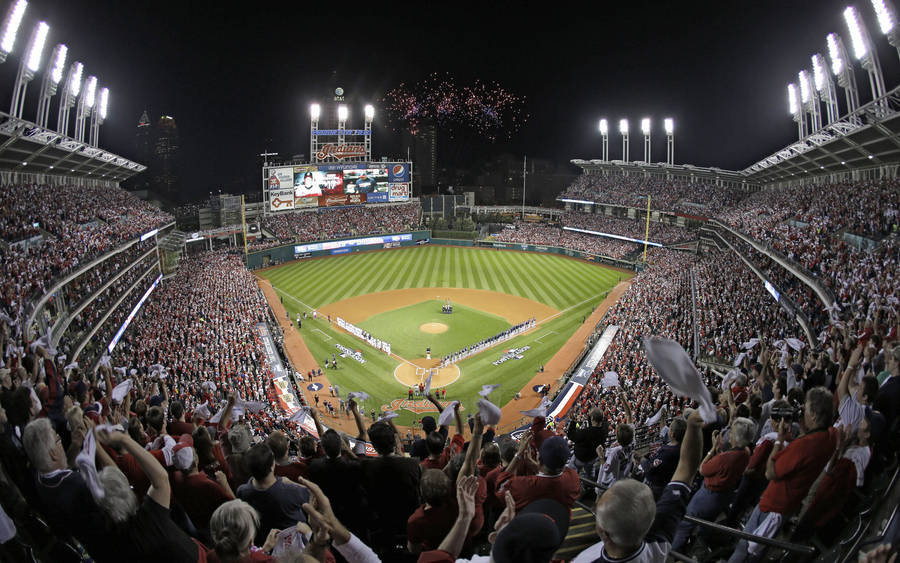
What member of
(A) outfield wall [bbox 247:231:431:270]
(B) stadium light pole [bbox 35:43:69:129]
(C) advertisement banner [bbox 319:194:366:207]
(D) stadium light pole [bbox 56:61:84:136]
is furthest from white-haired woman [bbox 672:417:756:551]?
(C) advertisement banner [bbox 319:194:366:207]

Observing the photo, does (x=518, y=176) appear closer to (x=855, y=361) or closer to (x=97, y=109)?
(x=97, y=109)

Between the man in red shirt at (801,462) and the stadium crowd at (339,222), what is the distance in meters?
51.0

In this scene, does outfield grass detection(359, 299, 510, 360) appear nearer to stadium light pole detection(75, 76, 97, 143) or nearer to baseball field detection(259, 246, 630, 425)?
baseball field detection(259, 246, 630, 425)

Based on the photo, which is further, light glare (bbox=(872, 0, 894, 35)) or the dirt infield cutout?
the dirt infield cutout

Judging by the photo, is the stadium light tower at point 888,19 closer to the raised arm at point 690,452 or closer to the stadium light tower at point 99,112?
the raised arm at point 690,452

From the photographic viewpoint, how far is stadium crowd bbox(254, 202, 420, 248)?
2100 inches

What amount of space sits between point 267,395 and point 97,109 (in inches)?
1230

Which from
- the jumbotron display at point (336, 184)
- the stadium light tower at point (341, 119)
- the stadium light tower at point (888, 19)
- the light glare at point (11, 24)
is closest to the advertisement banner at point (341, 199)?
the jumbotron display at point (336, 184)

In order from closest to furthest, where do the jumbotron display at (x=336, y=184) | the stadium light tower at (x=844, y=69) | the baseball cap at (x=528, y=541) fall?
the baseball cap at (x=528, y=541)
the stadium light tower at (x=844, y=69)
the jumbotron display at (x=336, y=184)

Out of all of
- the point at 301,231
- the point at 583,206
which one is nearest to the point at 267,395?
the point at 301,231

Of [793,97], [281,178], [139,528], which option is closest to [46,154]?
[281,178]

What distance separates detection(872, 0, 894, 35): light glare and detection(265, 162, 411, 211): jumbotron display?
46.6m

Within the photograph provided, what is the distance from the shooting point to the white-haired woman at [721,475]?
457 centimetres

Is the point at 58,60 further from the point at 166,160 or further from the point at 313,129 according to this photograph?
→ the point at 166,160
